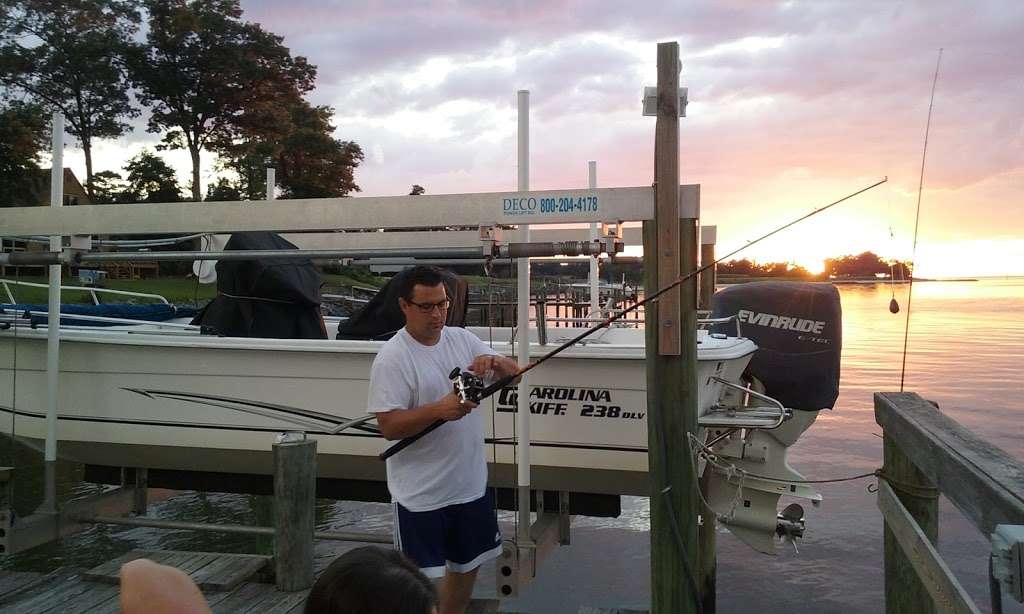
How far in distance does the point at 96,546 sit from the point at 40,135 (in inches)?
1468

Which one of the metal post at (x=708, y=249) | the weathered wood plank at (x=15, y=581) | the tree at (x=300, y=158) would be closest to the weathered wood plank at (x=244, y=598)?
the weathered wood plank at (x=15, y=581)

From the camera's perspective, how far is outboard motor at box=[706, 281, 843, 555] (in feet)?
19.5

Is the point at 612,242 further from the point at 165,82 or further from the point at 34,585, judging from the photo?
the point at 165,82

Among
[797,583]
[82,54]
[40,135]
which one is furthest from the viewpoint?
[82,54]

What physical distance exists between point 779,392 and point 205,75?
150 feet

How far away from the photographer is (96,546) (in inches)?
339

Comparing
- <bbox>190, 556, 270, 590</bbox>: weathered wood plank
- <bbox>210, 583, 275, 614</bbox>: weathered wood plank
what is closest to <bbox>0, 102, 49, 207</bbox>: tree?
<bbox>190, 556, 270, 590</bbox>: weathered wood plank

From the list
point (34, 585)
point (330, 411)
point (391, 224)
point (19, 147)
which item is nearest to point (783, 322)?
point (330, 411)

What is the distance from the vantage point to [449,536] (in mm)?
3357

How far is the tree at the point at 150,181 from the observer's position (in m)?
46.9

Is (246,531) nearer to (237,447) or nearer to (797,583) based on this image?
(237,447)

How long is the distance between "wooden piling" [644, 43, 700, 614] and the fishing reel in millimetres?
981

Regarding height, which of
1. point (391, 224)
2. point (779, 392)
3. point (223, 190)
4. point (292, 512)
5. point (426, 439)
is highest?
point (223, 190)

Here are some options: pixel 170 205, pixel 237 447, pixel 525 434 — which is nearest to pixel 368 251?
pixel 170 205
